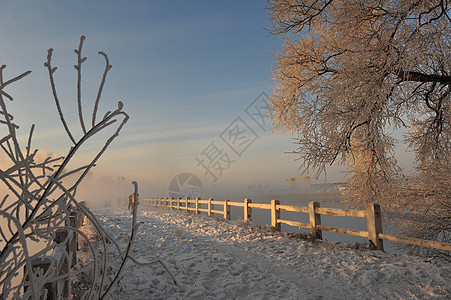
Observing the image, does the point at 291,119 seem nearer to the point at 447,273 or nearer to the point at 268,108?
the point at 268,108

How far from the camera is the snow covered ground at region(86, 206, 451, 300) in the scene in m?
4.94

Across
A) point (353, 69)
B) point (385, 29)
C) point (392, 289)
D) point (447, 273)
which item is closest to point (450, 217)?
point (447, 273)

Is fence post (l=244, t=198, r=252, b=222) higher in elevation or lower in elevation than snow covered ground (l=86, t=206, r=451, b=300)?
higher

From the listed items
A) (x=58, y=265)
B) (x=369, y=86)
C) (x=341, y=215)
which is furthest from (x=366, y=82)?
(x=58, y=265)

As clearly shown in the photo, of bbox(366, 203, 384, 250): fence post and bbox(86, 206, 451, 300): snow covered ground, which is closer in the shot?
bbox(86, 206, 451, 300): snow covered ground

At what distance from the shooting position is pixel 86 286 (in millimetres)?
4488

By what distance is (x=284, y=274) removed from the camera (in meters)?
Result: 6.04

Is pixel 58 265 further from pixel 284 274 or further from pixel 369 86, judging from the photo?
pixel 369 86

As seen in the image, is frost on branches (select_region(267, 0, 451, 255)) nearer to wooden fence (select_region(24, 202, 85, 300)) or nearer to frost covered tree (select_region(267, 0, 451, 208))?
frost covered tree (select_region(267, 0, 451, 208))

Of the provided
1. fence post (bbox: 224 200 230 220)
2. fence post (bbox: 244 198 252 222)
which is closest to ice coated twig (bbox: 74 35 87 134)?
fence post (bbox: 244 198 252 222)

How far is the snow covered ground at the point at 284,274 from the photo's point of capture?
4938 millimetres

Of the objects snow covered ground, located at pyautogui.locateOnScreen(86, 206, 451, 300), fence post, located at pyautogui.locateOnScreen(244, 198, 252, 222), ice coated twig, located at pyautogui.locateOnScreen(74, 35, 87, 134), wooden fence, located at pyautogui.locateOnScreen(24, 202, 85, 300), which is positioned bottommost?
snow covered ground, located at pyautogui.locateOnScreen(86, 206, 451, 300)

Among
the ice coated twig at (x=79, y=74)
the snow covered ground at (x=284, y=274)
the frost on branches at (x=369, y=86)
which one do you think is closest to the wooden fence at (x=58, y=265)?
the ice coated twig at (x=79, y=74)

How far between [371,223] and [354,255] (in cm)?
103
